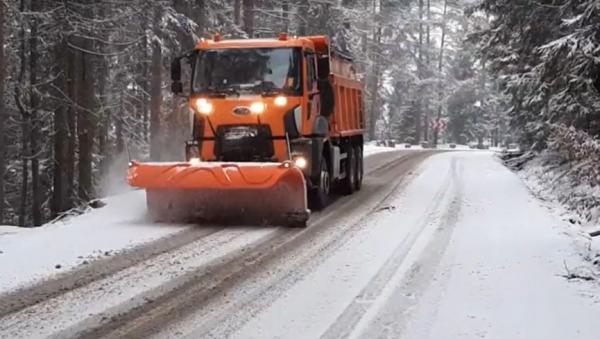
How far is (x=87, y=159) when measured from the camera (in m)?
19.5

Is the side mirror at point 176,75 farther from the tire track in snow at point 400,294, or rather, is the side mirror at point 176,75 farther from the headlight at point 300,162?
the tire track in snow at point 400,294

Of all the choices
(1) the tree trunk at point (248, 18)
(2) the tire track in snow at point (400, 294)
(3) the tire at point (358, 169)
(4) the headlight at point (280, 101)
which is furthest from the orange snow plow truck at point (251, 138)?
(1) the tree trunk at point (248, 18)

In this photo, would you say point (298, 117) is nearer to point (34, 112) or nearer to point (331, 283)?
point (331, 283)

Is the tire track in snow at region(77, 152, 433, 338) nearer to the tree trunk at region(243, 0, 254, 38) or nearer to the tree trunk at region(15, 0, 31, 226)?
the tree trunk at region(15, 0, 31, 226)

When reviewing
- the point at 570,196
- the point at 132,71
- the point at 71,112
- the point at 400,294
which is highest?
the point at 132,71

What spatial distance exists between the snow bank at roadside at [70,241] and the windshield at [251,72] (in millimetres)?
2468

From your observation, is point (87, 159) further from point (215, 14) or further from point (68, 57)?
point (215, 14)

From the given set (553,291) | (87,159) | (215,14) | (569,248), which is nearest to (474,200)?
(569,248)

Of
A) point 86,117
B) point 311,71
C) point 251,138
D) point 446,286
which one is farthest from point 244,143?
point 86,117

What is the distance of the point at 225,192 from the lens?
11.1 meters

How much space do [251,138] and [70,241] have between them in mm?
3751

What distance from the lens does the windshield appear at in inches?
478

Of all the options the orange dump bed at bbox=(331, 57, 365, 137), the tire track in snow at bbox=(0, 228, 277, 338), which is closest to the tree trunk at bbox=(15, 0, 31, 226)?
the orange dump bed at bbox=(331, 57, 365, 137)

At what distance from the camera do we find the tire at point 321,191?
1291cm
